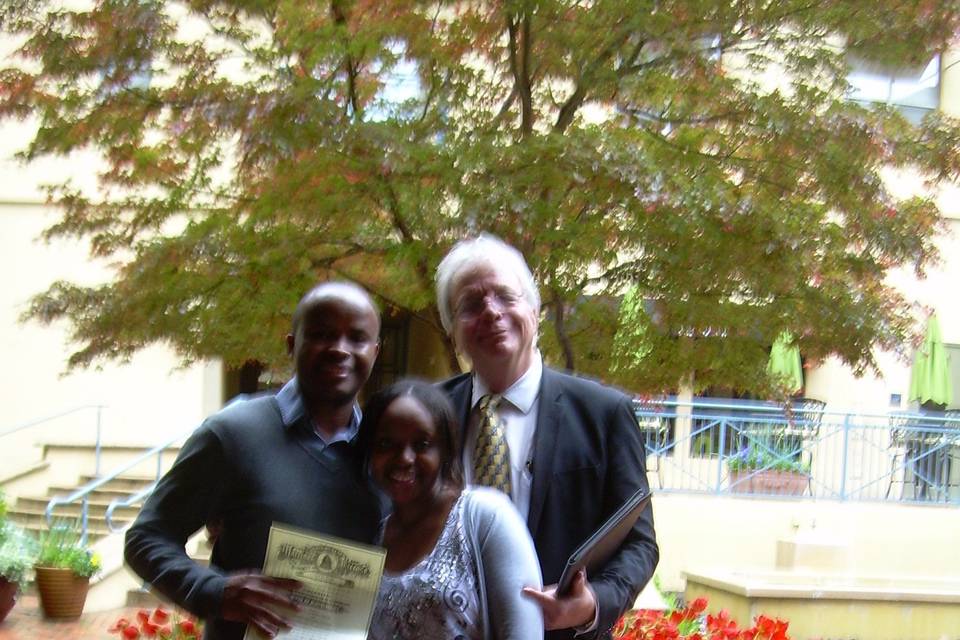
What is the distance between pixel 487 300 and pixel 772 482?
1296 centimetres

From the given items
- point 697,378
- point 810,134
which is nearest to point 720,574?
point 697,378

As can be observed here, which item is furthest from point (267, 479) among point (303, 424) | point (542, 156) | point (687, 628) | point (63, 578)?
point (63, 578)

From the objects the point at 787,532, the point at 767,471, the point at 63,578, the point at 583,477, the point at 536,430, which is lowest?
the point at 63,578

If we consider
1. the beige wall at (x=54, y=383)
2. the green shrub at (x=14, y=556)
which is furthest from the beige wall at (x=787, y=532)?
the green shrub at (x=14, y=556)

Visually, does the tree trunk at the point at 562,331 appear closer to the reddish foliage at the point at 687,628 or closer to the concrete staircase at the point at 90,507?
the reddish foliage at the point at 687,628

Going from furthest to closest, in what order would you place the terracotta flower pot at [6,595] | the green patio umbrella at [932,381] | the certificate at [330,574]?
the green patio umbrella at [932,381], the terracotta flower pot at [6,595], the certificate at [330,574]

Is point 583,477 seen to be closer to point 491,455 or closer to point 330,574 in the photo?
point 491,455

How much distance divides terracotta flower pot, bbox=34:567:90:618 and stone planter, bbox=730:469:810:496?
25.5 ft

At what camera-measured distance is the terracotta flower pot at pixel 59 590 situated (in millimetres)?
11109

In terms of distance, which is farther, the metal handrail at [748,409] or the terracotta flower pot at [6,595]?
the metal handrail at [748,409]

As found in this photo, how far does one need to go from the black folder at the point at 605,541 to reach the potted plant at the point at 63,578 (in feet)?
30.8

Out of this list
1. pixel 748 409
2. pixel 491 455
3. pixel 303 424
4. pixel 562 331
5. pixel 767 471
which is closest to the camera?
pixel 303 424

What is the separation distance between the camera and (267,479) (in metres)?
2.59

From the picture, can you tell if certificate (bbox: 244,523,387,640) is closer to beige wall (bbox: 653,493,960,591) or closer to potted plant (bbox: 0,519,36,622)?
potted plant (bbox: 0,519,36,622)
